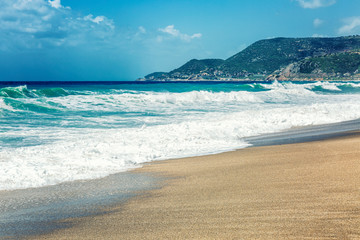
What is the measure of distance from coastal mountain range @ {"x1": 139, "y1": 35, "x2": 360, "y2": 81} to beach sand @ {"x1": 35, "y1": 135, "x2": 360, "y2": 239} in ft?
385

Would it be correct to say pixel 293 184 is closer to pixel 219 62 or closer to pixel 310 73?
pixel 310 73

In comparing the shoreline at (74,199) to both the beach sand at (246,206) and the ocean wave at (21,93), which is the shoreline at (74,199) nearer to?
the beach sand at (246,206)

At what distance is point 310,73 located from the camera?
392 ft

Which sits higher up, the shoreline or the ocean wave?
the ocean wave

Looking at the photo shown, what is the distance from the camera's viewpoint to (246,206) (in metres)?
3.43

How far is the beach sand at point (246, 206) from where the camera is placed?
9.26ft

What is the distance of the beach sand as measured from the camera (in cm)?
282

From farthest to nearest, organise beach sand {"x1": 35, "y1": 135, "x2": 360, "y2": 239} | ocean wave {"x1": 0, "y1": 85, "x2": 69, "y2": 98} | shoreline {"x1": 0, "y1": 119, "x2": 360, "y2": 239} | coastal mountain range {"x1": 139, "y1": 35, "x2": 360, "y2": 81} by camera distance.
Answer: coastal mountain range {"x1": 139, "y1": 35, "x2": 360, "y2": 81} → ocean wave {"x1": 0, "y1": 85, "x2": 69, "y2": 98} → shoreline {"x1": 0, "y1": 119, "x2": 360, "y2": 239} → beach sand {"x1": 35, "y1": 135, "x2": 360, "y2": 239}

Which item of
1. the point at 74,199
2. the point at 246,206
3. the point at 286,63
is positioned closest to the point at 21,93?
the point at 74,199

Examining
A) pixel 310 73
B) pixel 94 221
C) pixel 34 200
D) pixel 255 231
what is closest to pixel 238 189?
pixel 255 231

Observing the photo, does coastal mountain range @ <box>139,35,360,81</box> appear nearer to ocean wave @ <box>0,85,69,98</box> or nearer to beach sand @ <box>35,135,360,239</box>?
ocean wave @ <box>0,85,69,98</box>

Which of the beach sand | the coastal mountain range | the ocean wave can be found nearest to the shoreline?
the beach sand

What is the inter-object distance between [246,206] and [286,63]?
137 meters

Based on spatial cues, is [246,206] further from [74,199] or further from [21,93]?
[21,93]
